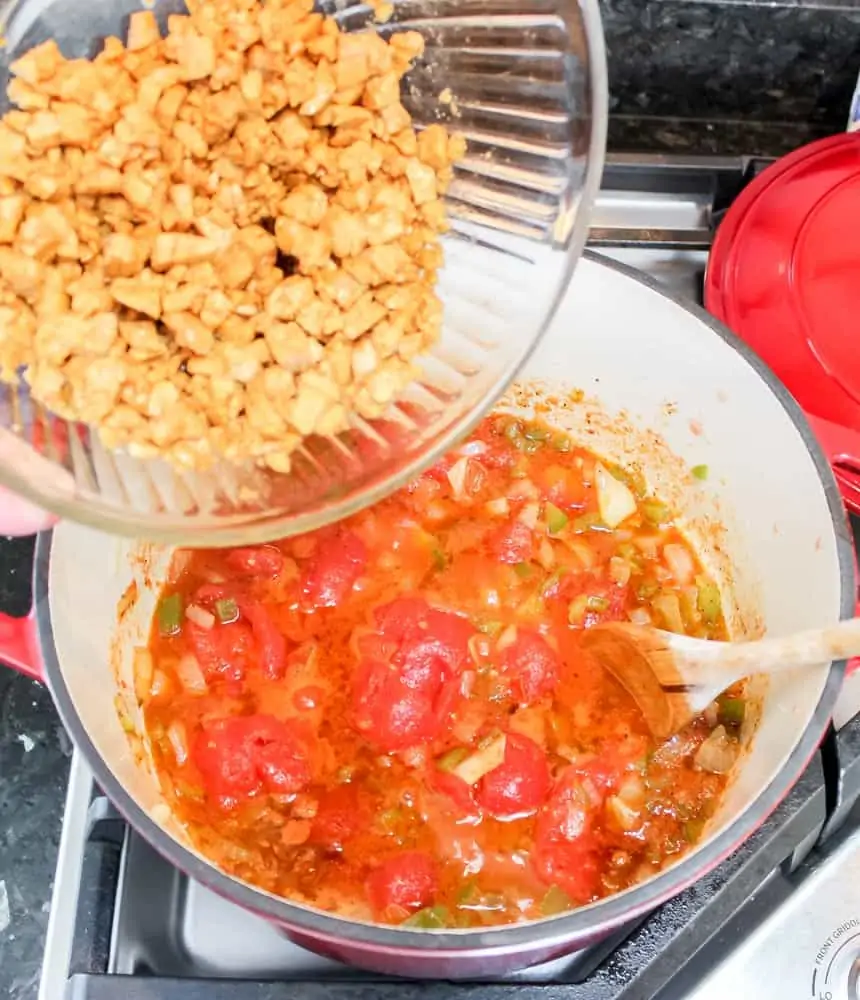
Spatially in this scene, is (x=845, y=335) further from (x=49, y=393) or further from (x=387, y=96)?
(x=49, y=393)

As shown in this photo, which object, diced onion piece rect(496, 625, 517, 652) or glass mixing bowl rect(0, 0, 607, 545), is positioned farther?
diced onion piece rect(496, 625, 517, 652)

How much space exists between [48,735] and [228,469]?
1.85 feet

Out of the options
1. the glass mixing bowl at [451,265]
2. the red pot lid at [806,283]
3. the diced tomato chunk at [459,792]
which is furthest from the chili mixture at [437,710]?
the glass mixing bowl at [451,265]

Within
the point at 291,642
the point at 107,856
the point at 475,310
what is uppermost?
the point at 475,310

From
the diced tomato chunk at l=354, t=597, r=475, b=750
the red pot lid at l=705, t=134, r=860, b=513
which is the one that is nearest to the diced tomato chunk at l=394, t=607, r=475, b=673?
the diced tomato chunk at l=354, t=597, r=475, b=750

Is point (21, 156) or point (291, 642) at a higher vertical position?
point (21, 156)

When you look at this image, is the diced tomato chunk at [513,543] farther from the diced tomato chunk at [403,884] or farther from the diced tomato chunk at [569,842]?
the diced tomato chunk at [403,884]

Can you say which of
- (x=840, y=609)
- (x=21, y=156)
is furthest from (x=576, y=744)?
(x=21, y=156)

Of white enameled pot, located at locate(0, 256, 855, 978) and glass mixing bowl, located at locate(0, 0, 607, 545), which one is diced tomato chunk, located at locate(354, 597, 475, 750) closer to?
white enameled pot, located at locate(0, 256, 855, 978)

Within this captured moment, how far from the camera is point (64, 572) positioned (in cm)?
126

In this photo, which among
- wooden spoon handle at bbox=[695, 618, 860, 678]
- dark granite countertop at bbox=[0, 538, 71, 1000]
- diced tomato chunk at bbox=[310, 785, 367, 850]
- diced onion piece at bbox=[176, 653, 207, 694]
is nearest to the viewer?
wooden spoon handle at bbox=[695, 618, 860, 678]

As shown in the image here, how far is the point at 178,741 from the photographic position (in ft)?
4.77

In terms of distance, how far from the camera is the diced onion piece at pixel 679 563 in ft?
5.62

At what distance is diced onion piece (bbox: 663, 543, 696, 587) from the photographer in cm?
171
